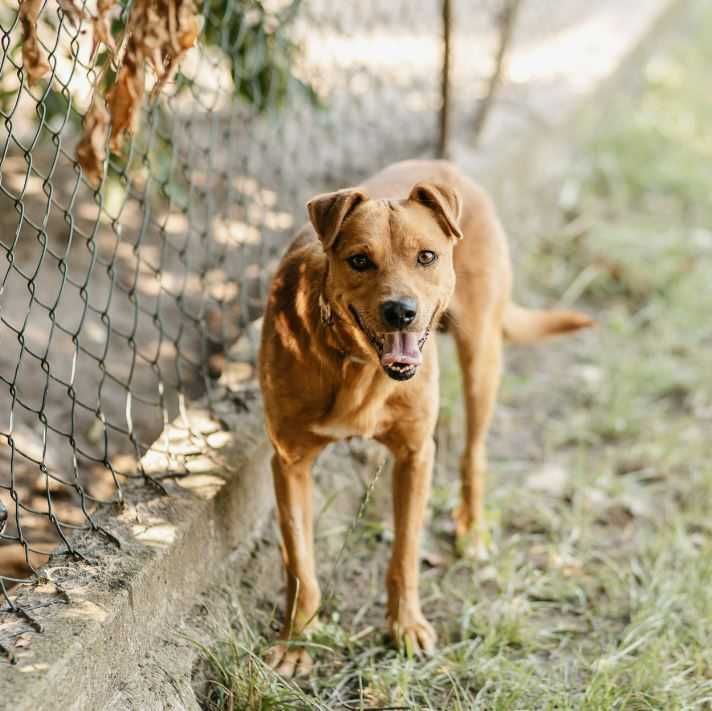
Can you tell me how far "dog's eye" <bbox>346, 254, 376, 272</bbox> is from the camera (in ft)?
9.11

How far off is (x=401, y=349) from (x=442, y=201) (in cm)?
46

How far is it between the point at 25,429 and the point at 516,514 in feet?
6.37

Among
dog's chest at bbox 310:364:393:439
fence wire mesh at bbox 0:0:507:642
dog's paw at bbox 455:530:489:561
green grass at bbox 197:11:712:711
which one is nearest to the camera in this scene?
dog's chest at bbox 310:364:393:439

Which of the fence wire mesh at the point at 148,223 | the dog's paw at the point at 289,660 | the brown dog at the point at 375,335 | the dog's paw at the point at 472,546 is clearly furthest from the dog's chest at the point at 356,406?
the dog's paw at the point at 472,546

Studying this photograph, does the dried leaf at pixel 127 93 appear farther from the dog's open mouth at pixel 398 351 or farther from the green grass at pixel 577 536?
the green grass at pixel 577 536

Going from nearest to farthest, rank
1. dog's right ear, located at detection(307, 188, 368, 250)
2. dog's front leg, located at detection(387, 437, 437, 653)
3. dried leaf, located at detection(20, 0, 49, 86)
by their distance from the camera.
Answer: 1. dried leaf, located at detection(20, 0, 49, 86)
2. dog's right ear, located at detection(307, 188, 368, 250)
3. dog's front leg, located at detection(387, 437, 437, 653)

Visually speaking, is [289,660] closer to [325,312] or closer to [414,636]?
[414,636]

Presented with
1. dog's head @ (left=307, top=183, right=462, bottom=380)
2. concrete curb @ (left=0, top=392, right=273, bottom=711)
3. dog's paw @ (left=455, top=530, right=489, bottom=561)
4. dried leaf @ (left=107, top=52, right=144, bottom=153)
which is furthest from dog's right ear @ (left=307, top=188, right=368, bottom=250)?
dog's paw @ (left=455, top=530, right=489, bottom=561)

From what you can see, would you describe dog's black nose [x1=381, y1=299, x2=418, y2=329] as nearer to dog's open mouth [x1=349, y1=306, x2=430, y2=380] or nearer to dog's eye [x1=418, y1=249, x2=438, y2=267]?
dog's open mouth [x1=349, y1=306, x2=430, y2=380]

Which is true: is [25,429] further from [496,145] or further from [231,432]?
[496,145]

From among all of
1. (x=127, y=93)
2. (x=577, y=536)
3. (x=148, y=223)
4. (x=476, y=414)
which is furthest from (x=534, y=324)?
(x=127, y=93)

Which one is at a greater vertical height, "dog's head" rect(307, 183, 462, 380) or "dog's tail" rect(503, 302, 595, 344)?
"dog's head" rect(307, 183, 462, 380)

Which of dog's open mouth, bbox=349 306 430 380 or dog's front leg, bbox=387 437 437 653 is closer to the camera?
dog's open mouth, bbox=349 306 430 380

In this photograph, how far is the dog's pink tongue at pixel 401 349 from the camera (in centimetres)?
272
